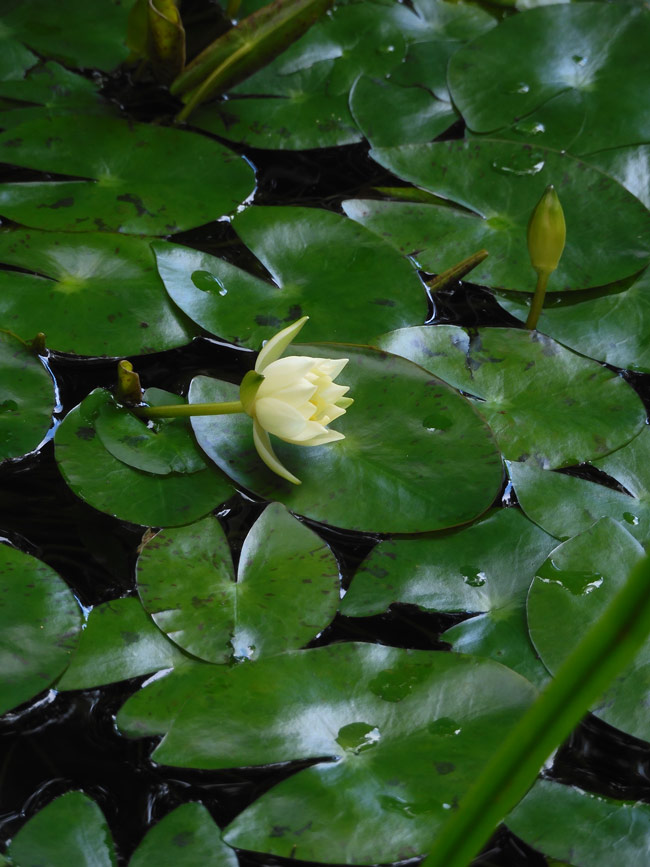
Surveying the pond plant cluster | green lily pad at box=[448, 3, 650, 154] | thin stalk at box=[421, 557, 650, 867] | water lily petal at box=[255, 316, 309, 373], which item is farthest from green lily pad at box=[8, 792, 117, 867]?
green lily pad at box=[448, 3, 650, 154]

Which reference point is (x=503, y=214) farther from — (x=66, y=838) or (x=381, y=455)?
(x=66, y=838)

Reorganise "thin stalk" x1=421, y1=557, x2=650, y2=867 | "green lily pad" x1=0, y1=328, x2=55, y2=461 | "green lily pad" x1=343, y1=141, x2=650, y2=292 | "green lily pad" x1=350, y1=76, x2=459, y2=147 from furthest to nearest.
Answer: "green lily pad" x1=350, y1=76, x2=459, y2=147 → "green lily pad" x1=343, y1=141, x2=650, y2=292 → "green lily pad" x1=0, y1=328, x2=55, y2=461 → "thin stalk" x1=421, y1=557, x2=650, y2=867

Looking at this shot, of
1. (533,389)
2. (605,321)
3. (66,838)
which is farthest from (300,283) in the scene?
(66,838)

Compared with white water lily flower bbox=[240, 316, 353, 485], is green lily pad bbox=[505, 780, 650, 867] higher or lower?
lower

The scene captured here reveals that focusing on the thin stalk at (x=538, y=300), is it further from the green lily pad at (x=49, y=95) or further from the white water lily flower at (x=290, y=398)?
the green lily pad at (x=49, y=95)

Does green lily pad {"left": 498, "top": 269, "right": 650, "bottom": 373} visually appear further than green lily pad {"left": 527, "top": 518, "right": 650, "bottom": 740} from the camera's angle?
Yes

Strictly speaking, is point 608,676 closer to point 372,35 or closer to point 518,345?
point 518,345

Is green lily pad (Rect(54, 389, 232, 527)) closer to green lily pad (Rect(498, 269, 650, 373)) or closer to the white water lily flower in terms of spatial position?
the white water lily flower
